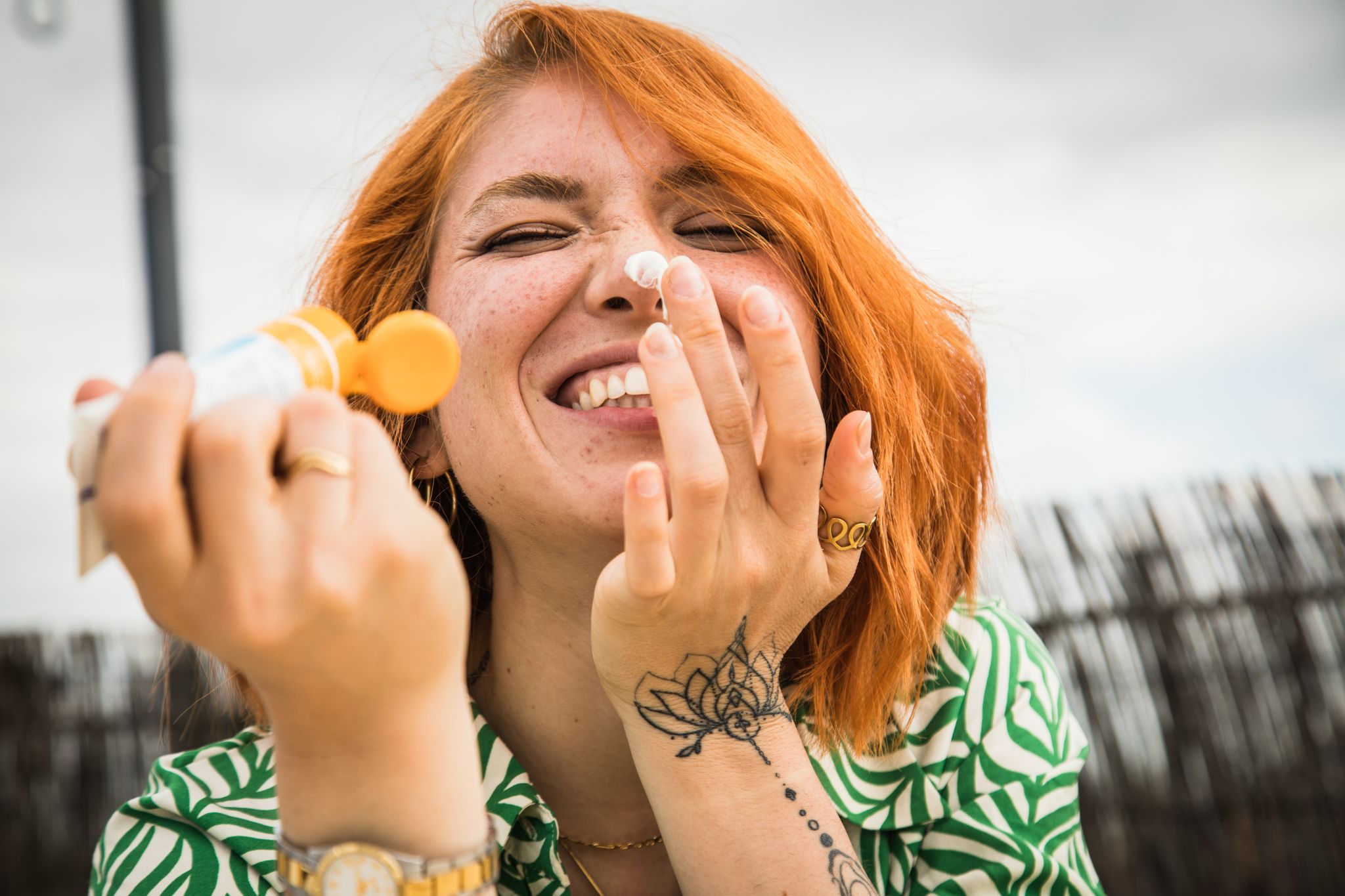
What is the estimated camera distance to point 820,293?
5.87 feet

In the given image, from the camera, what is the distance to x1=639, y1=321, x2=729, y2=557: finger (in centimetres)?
128

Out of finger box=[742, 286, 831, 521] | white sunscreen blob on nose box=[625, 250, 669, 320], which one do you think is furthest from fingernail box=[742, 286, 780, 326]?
Answer: white sunscreen blob on nose box=[625, 250, 669, 320]

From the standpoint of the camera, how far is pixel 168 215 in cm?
377

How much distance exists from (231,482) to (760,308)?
2.51 ft

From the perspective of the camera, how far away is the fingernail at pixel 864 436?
4.83 ft

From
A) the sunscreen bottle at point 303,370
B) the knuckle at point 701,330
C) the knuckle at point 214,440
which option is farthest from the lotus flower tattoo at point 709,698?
the knuckle at point 214,440

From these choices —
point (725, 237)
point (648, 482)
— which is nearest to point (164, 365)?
point (648, 482)

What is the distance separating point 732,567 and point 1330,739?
3.27 m

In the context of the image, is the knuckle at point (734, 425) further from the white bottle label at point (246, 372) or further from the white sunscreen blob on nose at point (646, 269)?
the white bottle label at point (246, 372)

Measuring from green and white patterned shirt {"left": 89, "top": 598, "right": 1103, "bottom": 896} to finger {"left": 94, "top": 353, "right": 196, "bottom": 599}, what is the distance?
3.31 feet

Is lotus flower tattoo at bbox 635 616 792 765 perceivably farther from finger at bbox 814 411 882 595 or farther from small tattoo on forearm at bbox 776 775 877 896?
finger at bbox 814 411 882 595

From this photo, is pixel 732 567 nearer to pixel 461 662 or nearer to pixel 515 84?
pixel 461 662

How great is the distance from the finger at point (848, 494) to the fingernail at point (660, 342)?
1.08 feet

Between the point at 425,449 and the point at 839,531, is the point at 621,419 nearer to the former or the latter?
the point at 839,531
